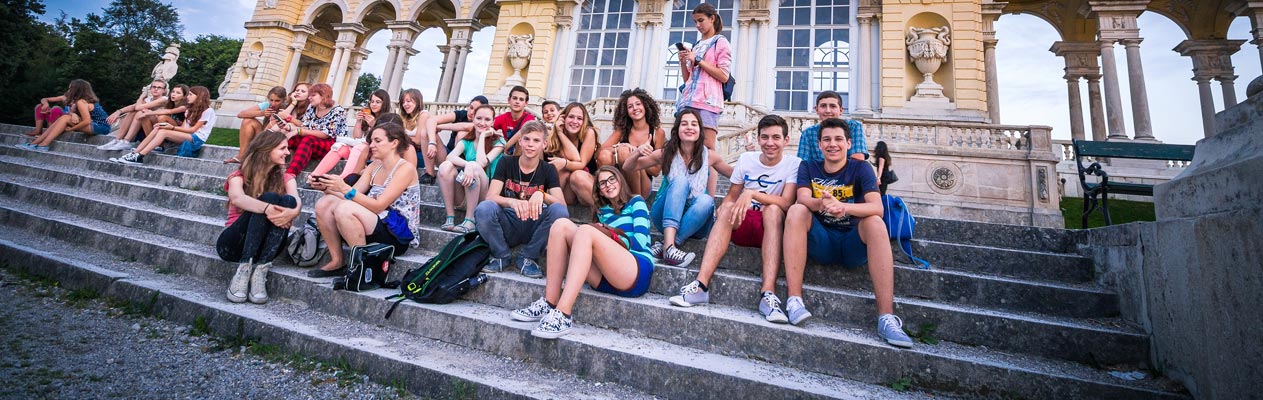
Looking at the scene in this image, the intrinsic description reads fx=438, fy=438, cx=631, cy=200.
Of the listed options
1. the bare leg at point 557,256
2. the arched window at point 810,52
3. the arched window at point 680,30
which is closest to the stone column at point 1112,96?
the arched window at point 810,52

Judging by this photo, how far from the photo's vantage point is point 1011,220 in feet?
24.2

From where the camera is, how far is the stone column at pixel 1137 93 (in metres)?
11.0

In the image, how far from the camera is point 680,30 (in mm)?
12867

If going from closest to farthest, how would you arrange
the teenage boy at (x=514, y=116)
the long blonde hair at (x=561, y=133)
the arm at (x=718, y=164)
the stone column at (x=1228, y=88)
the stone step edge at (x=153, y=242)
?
1. the stone step edge at (x=153, y=242)
2. the arm at (x=718, y=164)
3. the long blonde hair at (x=561, y=133)
4. the teenage boy at (x=514, y=116)
5. the stone column at (x=1228, y=88)

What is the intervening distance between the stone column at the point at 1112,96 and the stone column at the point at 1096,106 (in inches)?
117

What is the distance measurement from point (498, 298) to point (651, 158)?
1.54 meters

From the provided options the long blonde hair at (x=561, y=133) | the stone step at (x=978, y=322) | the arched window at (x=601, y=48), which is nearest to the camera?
the stone step at (x=978, y=322)

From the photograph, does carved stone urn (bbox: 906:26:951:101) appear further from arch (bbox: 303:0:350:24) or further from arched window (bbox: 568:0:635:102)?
arch (bbox: 303:0:350:24)

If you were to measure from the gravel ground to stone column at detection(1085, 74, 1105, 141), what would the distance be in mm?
19399

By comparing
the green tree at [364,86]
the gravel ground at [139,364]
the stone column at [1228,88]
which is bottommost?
the gravel ground at [139,364]

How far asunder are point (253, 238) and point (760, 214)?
335cm

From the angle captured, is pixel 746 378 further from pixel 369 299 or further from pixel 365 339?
pixel 369 299

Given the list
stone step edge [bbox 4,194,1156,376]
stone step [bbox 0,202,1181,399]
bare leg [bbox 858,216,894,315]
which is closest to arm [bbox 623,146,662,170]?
stone step [bbox 0,202,1181,399]

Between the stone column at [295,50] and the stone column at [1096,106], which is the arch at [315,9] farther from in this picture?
the stone column at [1096,106]
